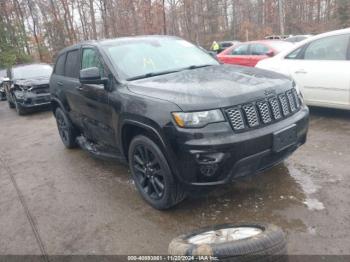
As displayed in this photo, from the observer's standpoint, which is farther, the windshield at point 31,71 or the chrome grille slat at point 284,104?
the windshield at point 31,71

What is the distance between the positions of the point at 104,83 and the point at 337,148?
334 centimetres

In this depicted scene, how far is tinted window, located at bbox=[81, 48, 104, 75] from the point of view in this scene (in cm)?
414

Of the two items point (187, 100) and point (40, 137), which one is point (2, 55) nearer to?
point (40, 137)

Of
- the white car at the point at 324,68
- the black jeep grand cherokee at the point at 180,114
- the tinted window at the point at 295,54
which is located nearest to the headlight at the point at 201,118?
the black jeep grand cherokee at the point at 180,114

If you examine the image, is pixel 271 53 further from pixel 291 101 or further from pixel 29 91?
pixel 29 91

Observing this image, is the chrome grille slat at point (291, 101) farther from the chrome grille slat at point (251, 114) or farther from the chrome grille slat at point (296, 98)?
the chrome grille slat at point (251, 114)

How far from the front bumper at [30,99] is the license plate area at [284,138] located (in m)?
8.46

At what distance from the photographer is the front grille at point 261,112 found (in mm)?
2953

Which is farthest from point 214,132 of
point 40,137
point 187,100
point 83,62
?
point 40,137

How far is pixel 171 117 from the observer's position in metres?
2.98

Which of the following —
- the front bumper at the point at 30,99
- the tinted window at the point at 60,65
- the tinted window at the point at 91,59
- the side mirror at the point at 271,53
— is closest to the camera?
the tinted window at the point at 91,59

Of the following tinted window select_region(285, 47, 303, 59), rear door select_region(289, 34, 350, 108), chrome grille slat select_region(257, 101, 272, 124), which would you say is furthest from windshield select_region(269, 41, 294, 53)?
chrome grille slat select_region(257, 101, 272, 124)

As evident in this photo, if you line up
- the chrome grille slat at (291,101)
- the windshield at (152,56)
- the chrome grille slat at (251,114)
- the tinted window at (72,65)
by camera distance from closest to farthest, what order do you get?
1. the chrome grille slat at (251,114)
2. the chrome grille slat at (291,101)
3. the windshield at (152,56)
4. the tinted window at (72,65)

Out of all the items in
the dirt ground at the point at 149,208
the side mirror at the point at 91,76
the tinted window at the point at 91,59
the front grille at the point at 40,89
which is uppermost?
the tinted window at the point at 91,59
